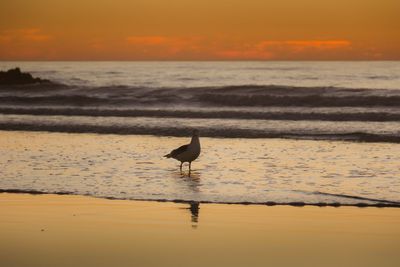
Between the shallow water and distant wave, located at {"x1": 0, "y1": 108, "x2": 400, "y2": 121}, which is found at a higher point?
distant wave, located at {"x1": 0, "y1": 108, "x2": 400, "y2": 121}

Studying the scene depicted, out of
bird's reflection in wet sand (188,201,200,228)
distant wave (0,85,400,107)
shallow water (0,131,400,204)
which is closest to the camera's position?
bird's reflection in wet sand (188,201,200,228)

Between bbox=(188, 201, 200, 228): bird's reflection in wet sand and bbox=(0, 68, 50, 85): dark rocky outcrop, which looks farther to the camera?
bbox=(0, 68, 50, 85): dark rocky outcrop

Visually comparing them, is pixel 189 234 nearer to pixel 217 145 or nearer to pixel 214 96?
pixel 217 145

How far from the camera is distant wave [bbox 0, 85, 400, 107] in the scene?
109 feet

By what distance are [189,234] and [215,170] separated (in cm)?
576

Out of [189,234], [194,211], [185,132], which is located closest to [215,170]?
[194,211]

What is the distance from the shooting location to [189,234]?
29.1 feet

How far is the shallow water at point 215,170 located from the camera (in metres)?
12.0

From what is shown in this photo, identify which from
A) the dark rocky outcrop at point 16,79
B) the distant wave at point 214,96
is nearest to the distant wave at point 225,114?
the distant wave at point 214,96

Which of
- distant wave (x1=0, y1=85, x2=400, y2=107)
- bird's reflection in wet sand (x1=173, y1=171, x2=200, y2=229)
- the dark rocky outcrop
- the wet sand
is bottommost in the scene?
the wet sand

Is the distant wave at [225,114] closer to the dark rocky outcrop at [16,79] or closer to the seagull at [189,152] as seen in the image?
the seagull at [189,152]

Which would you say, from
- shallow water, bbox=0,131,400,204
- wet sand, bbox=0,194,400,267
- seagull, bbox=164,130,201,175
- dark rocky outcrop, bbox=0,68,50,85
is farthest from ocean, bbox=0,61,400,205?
dark rocky outcrop, bbox=0,68,50,85

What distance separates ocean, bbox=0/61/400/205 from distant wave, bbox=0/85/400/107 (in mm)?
86

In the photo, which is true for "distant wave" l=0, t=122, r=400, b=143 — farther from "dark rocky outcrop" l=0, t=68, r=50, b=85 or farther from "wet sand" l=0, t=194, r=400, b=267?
"dark rocky outcrop" l=0, t=68, r=50, b=85
